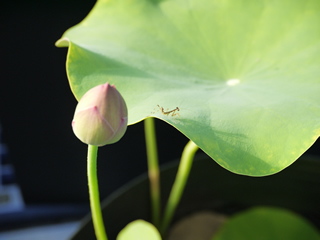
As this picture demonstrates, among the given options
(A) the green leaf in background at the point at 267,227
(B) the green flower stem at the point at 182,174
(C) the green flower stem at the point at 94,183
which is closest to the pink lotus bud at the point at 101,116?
(C) the green flower stem at the point at 94,183

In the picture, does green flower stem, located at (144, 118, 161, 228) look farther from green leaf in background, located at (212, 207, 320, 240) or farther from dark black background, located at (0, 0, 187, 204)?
dark black background, located at (0, 0, 187, 204)

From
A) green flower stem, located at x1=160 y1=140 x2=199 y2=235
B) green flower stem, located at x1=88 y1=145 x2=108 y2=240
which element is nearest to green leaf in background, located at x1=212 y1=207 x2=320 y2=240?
green flower stem, located at x1=160 y1=140 x2=199 y2=235

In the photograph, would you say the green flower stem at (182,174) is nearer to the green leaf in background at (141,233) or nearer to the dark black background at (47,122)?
the green leaf in background at (141,233)

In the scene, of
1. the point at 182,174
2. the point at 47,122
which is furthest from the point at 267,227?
the point at 47,122

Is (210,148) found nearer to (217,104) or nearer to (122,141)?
(217,104)

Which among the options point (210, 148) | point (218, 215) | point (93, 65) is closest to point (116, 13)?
point (93, 65)

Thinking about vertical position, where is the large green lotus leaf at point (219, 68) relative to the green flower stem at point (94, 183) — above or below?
above

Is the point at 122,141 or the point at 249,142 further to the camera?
the point at 122,141
